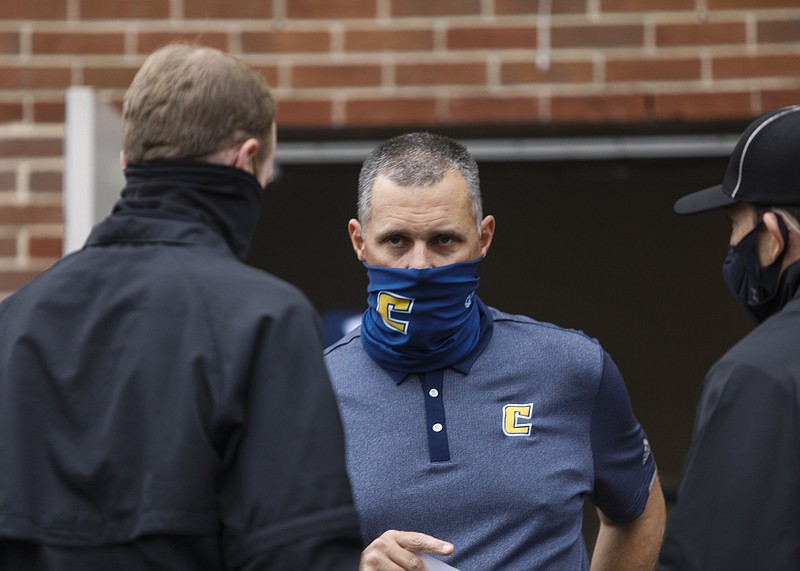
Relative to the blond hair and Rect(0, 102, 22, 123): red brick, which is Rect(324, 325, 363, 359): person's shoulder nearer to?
the blond hair

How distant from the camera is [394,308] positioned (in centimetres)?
294

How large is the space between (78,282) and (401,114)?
7.74ft

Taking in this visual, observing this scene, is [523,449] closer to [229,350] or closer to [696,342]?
[229,350]

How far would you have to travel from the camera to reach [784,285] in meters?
2.46

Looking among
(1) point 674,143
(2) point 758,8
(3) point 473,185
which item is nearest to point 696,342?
(1) point 674,143

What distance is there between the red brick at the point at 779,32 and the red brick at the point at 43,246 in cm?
247

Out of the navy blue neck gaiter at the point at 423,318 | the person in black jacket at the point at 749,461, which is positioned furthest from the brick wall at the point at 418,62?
the person in black jacket at the point at 749,461

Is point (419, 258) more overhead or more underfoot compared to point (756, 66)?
more underfoot

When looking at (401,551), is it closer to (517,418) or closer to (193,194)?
(517,418)

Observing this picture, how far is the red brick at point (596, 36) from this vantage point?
4.27 m

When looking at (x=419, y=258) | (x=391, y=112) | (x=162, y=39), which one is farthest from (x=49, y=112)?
(x=419, y=258)

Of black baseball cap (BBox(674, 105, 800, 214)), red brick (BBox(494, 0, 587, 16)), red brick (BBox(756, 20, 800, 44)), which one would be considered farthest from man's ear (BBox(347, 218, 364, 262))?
red brick (BBox(756, 20, 800, 44))

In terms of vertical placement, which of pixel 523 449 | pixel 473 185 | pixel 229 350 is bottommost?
pixel 523 449

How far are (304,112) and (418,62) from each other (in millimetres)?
426
